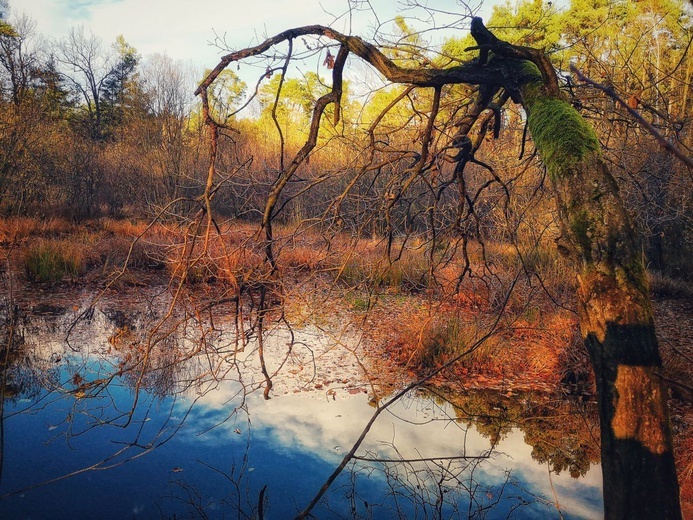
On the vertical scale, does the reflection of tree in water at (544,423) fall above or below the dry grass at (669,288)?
below

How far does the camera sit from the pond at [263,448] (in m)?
3.79

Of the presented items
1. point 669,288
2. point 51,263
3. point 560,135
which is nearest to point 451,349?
point 560,135

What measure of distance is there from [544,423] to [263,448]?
9.95 feet

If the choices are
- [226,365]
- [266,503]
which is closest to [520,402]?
[266,503]

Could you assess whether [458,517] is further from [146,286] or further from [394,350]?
[146,286]

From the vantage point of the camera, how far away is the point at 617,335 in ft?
5.36

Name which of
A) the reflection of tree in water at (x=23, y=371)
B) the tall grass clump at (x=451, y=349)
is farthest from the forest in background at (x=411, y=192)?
the reflection of tree in water at (x=23, y=371)

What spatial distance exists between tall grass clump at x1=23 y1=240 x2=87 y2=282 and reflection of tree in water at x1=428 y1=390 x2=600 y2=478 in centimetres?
836

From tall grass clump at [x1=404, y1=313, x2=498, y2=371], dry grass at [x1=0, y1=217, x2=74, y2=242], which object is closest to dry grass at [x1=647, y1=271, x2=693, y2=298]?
tall grass clump at [x1=404, y1=313, x2=498, y2=371]

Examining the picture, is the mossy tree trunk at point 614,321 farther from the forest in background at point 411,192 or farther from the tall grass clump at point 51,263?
the tall grass clump at point 51,263

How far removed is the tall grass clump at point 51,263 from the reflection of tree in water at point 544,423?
8361 mm

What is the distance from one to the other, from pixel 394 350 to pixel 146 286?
5.90 metres

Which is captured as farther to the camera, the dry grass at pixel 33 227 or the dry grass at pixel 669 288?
the dry grass at pixel 33 227

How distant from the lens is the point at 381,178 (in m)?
14.7
